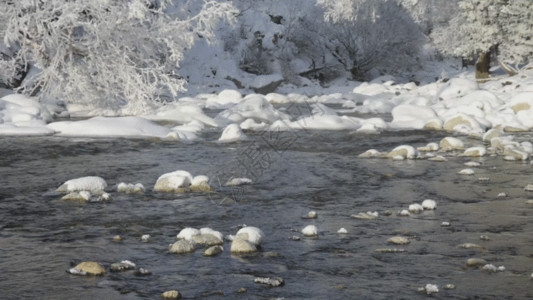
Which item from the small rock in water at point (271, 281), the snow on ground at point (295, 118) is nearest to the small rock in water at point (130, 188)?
the small rock in water at point (271, 281)

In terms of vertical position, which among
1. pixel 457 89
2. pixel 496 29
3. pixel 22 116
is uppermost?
pixel 496 29

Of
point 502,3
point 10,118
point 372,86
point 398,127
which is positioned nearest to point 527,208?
point 398,127

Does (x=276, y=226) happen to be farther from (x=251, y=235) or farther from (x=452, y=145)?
(x=452, y=145)

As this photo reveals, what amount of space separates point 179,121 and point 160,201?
10.2 meters

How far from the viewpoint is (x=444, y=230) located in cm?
728

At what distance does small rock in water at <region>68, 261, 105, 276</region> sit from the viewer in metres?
5.83

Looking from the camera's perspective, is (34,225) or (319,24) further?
(319,24)

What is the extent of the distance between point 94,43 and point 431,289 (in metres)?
15.1

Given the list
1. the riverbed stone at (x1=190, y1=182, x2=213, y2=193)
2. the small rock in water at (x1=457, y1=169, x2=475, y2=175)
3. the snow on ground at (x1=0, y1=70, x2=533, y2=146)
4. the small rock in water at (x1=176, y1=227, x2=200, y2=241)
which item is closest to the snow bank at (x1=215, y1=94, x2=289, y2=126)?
the snow on ground at (x1=0, y1=70, x2=533, y2=146)

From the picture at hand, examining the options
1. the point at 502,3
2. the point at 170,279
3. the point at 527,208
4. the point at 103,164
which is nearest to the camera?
the point at 170,279

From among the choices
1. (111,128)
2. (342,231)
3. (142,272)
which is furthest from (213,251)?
(111,128)

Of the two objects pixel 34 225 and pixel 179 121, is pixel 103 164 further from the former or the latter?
pixel 179 121

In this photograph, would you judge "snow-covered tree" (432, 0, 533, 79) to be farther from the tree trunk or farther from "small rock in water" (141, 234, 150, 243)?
"small rock in water" (141, 234, 150, 243)

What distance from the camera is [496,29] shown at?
2586 cm
